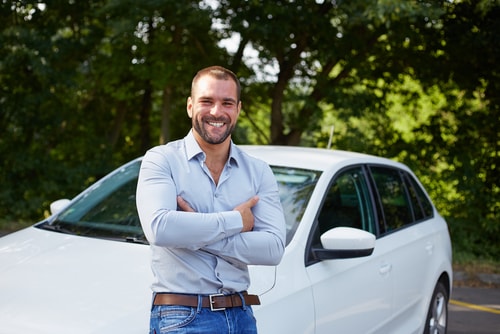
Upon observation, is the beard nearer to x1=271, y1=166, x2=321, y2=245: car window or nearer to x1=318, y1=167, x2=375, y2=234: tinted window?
x1=271, y1=166, x2=321, y2=245: car window

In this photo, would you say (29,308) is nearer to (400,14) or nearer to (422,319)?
(422,319)

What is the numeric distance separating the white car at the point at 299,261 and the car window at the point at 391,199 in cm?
1

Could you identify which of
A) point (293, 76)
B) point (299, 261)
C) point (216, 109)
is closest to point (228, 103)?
point (216, 109)

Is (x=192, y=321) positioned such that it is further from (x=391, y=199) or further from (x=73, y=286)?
(x=391, y=199)

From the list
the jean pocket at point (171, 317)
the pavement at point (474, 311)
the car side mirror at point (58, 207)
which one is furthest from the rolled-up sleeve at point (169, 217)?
the pavement at point (474, 311)

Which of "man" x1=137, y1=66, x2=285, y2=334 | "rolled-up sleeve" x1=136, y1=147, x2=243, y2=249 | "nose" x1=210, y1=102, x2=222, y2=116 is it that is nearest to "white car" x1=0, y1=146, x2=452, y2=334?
"man" x1=137, y1=66, x2=285, y2=334

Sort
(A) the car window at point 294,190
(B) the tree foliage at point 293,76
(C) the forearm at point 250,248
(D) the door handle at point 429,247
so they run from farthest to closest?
1. (B) the tree foliage at point 293,76
2. (D) the door handle at point 429,247
3. (A) the car window at point 294,190
4. (C) the forearm at point 250,248

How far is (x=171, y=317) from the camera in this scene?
7.64ft

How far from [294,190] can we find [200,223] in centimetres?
161

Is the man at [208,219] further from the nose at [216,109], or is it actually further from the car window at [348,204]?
the car window at [348,204]

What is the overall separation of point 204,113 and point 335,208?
1.74m

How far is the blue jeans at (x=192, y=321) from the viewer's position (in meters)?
2.31

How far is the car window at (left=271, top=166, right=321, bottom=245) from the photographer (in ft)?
12.1

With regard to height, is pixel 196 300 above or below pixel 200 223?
below
